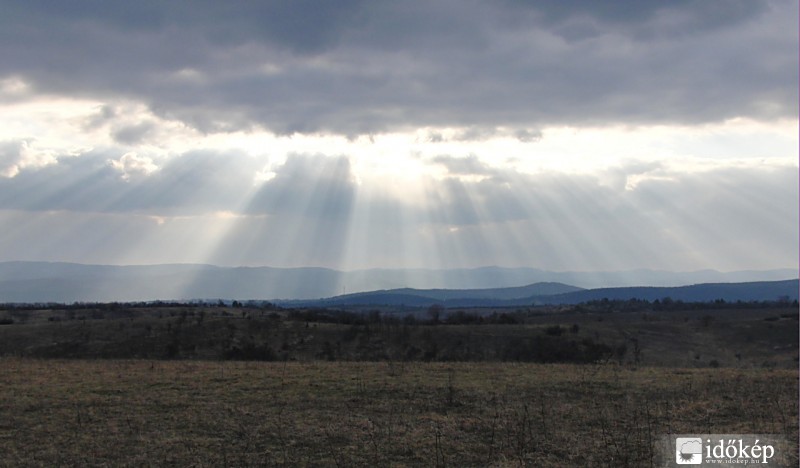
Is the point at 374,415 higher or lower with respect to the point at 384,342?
higher

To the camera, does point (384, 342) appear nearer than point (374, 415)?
No

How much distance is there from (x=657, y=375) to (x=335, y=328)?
42120 mm

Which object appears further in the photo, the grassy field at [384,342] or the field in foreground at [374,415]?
the grassy field at [384,342]

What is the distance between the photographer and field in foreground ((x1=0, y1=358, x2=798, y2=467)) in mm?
12188

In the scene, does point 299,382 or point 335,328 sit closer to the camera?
point 299,382

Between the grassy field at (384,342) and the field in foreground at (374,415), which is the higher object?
the field in foreground at (374,415)

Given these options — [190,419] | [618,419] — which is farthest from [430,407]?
Result: [190,419]

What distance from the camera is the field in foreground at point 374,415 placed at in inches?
480

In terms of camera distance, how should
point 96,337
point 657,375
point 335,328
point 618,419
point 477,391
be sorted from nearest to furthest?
point 618,419, point 477,391, point 657,375, point 96,337, point 335,328

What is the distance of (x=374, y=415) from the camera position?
15.8 meters

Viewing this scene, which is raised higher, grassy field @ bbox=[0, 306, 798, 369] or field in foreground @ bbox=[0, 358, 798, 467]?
field in foreground @ bbox=[0, 358, 798, 467]

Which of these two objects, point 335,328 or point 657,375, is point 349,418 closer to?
point 657,375

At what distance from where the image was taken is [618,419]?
15.0 metres

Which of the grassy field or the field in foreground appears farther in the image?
the grassy field
